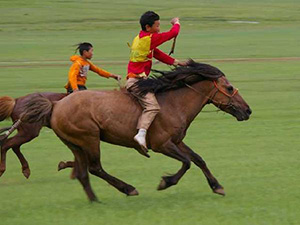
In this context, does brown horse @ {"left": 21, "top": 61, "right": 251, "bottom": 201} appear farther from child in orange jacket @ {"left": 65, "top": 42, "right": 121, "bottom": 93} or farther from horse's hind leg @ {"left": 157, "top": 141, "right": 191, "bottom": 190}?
child in orange jacket @ {"left": 65, "top": 42, "right": 121, "bottom": 93}

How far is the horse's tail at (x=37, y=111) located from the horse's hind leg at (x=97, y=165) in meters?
0.60

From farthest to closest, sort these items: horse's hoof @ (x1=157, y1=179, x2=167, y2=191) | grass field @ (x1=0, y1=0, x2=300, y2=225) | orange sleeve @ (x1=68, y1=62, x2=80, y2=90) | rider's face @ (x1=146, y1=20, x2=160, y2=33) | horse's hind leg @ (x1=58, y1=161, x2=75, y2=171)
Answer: orange sleeve @ (x1=68, y1=62, x2=80, y2=90)
horse's hind leg @ (x1=58, y1=161, x2=75, y2=171)
rider's face @ (x1=146, y1=20, x2=160, y2=33)
horse's hoof @ (x1=157, y1=179, x2=167, y2=191)
grass field @ (x1=0, y1=0, x2=300, y2=225)

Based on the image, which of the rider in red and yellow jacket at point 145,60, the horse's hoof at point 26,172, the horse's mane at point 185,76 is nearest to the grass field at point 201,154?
the horse's hoof at point 26,172

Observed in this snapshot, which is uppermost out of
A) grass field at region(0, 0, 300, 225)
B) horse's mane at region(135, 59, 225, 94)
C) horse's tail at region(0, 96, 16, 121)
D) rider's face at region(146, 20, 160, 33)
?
rider's face at region(146, 20, 160, 33)

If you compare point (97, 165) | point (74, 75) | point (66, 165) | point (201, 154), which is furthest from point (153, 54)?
point (201, 154)

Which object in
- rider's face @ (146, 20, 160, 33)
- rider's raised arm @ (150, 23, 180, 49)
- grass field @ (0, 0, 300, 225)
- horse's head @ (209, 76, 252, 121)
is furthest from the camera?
horse's head @ (209, 76, 252, 121)

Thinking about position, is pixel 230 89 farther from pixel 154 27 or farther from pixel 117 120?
pixel 117 120

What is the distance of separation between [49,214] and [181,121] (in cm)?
204

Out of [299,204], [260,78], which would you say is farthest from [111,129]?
[260,78]

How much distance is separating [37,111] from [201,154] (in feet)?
13.9

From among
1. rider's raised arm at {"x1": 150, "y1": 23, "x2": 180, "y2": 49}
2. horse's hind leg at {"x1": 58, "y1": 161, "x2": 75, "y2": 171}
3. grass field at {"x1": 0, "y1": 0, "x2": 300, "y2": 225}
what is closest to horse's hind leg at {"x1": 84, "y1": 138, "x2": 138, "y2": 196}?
grass field at {"x1": 0, "y1": 0, "x2": 300, "y2": 225}

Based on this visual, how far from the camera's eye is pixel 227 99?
10.2 metres

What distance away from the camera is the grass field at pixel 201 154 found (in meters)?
8.95

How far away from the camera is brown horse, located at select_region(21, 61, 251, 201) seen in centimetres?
964
